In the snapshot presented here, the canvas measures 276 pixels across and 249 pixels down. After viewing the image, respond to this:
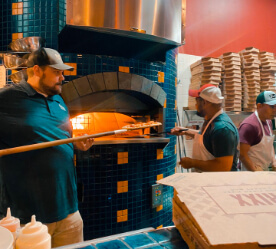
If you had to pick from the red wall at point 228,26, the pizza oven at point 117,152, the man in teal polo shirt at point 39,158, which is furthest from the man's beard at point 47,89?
the red wall at point 228,26

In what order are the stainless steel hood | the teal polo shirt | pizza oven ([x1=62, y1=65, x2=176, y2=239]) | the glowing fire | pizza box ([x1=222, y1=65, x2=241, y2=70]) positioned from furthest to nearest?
pizza box ([x1=222, y1=65, x2=241, y2=70]) < the glowing fire < pizza oven ([x1=62, y1=65, x2=176, y2=239]) < the stainless steel hood < the teal polo shirt

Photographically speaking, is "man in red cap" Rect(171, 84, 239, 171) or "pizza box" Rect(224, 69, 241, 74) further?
"pizza box" Rect(224, 69, 241, 74)

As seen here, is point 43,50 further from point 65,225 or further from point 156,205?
point 156,205

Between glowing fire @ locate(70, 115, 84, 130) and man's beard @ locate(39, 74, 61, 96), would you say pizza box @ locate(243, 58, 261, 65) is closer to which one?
glowing fire @ locate(70, 115, 84, 130)

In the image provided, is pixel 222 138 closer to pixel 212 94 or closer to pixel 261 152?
pixel 212 94

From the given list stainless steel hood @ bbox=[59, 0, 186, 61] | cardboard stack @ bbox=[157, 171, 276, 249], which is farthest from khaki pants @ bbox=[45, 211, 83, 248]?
stainless steel hood @ bbox=[59, 0, 186, 61]

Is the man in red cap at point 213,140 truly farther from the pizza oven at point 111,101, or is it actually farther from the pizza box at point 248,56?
the pizza box at point 248,56

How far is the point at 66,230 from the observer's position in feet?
6.31

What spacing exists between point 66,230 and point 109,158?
0.88 metres

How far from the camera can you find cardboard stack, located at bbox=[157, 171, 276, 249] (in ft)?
1.99

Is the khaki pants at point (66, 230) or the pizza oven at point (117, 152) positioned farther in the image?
the pizza oven at point (117, 152)

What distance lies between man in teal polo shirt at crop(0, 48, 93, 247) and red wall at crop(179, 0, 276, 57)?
323 centimetres

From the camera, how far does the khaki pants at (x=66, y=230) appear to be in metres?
1.91

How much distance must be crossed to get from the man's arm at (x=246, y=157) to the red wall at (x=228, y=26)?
2381 millimetres
